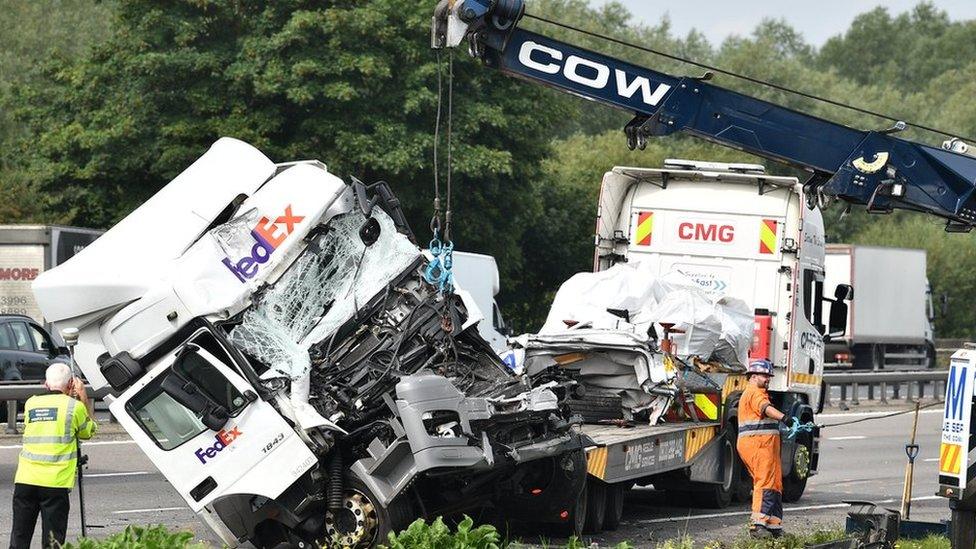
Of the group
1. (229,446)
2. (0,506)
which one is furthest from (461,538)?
(0,506)

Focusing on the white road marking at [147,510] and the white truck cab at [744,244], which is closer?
the white road marking at [147,510]

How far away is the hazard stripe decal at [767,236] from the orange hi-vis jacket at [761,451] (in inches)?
158

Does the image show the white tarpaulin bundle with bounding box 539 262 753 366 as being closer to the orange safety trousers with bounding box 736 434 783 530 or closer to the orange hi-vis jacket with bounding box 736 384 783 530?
the orange hi-vis jacket with bounding box 736 384 783 530

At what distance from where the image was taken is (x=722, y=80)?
6338cm

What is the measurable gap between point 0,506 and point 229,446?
4639 mm

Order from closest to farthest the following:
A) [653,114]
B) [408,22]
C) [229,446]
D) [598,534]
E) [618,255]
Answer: [229,446]
[653,114]
[598,534]
[618,255]
[408,22]

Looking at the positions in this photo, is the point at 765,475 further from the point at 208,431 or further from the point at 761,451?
the point at 208,431

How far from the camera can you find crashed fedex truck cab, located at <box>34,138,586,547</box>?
1026 centimetres

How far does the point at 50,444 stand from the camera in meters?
10.2

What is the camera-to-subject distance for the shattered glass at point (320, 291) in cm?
1065

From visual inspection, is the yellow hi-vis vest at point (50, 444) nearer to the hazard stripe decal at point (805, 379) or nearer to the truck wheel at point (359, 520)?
the truck wheel at point (359, 520)

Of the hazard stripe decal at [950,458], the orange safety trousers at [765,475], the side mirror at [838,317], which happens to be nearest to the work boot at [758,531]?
the orange safety trousers at [765,475]

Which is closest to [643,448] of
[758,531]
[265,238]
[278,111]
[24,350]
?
[758,531]

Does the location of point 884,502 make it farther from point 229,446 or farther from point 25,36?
point 25,36
